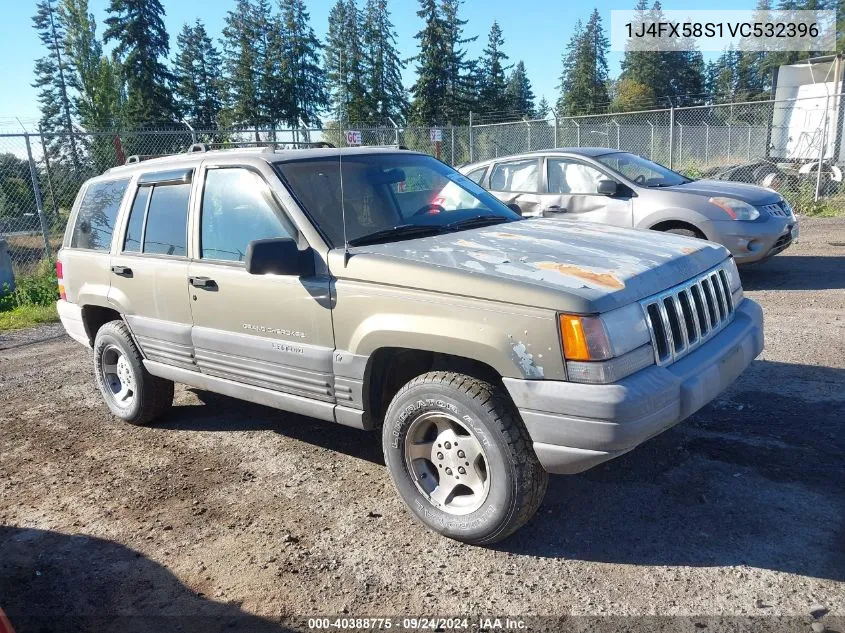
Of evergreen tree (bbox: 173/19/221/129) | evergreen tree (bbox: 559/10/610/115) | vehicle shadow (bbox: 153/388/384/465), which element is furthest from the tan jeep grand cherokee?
evergreen tree (bbox: 559/10/610/115)

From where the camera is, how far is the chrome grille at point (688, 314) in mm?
2994

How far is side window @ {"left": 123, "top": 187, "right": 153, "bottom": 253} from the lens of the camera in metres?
4.71

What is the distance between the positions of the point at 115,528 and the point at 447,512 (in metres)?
1.82

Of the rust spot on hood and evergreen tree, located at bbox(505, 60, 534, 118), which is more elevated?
evergreen tree, located at bbox(505, 60, 534, 118)

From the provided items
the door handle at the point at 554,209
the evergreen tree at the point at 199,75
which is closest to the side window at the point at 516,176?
the door handle at the point at 554,209

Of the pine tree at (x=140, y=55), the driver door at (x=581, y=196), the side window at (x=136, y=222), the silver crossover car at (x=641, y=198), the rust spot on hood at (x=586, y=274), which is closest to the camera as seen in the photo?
the rust spot on hood at (x=586, y=274)

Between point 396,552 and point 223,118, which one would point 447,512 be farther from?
point 223,118

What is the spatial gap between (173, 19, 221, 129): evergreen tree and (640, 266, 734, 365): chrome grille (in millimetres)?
53998

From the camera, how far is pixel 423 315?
3105 millimetres

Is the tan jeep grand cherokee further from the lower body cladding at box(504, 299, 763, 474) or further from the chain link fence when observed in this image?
the chain link fence

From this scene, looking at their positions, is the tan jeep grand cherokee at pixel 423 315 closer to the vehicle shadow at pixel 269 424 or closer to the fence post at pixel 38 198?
the vehicle shadow at pixel 269 424

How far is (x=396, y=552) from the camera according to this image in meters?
3.18

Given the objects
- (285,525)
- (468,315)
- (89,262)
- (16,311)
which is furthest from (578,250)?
(16,311)

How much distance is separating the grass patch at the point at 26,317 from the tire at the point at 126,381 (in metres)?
4.66
